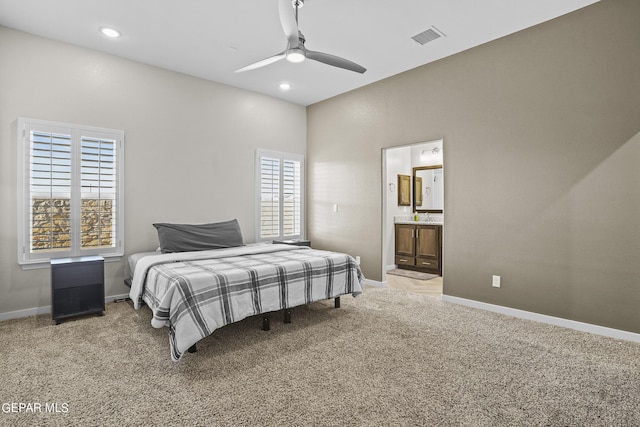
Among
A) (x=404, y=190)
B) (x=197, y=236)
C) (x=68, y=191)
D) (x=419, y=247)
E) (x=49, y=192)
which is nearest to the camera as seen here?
(x=49, y=192)

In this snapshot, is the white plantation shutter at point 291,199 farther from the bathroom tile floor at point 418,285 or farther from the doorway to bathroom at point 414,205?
the bathroom tile floor at point 418,285

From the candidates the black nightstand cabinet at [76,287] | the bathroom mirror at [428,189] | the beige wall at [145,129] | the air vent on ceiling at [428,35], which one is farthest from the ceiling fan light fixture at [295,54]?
the bathroom mirror at [428,189]

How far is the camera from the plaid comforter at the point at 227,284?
258 centimetres

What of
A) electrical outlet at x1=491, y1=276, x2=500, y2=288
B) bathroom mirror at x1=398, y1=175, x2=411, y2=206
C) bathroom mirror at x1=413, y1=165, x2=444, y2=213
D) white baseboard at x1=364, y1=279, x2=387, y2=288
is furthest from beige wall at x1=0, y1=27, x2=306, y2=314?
electrical outlet at x1=491, y1=276, x2=500, y2=288

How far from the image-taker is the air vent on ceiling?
357 centimetres

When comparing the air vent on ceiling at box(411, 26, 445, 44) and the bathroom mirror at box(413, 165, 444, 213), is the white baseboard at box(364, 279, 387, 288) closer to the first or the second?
the bathroom mirror at box(413, 165, 444, 213)

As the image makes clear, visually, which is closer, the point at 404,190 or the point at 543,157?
the point at 543,157

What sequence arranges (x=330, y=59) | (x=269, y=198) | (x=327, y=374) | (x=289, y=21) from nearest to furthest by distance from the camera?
(x=327, y=374) < (x=289, y=21) < (x=330, y=59) < (x=269, y=198)

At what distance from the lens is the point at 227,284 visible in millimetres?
2826

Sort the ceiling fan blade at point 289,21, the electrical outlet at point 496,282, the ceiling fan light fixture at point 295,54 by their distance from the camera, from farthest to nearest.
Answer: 1. the electrical outlet at point 496,282
2. the ceiling fan light fixture at point 295,54
3. the ceiling fan blade at point 289,21

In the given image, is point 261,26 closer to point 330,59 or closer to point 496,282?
point 330,59

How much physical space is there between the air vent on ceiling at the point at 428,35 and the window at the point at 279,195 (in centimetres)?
282

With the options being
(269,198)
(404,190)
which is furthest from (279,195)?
(404,190)

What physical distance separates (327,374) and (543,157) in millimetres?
3026
